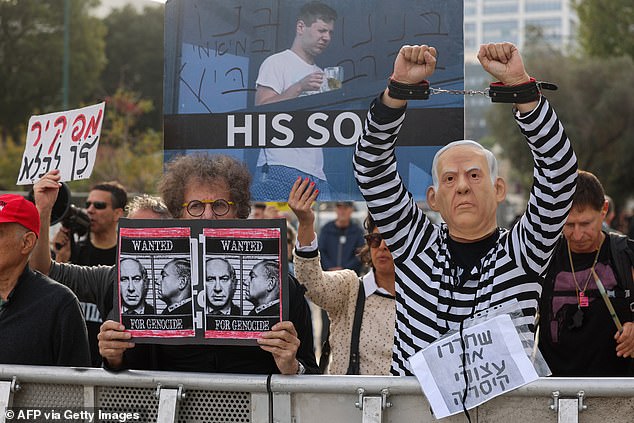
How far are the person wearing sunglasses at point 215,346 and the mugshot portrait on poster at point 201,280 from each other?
0.07m

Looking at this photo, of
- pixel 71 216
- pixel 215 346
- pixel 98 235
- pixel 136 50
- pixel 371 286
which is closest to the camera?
pixel 215 346

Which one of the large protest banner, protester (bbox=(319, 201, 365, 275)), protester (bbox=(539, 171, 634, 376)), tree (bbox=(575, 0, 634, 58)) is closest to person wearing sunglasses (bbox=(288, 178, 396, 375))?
the large protest banner

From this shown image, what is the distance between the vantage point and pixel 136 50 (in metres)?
42.7

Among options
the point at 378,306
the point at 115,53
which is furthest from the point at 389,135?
the point at 115,53

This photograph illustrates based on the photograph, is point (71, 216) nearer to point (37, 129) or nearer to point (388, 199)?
point (37, 129)

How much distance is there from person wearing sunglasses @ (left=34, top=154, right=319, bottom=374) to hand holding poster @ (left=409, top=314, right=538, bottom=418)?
17.4 inches

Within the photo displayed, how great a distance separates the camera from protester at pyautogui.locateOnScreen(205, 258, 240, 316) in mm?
2918

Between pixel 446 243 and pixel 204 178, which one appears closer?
pixel 446 243

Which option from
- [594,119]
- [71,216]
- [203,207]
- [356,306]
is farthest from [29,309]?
[594,119]

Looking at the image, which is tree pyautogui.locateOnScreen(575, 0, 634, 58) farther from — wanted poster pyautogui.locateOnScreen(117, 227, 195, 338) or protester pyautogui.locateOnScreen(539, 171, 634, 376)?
wanted poster pyautogui.locateOnScreen(117, 227, 195, 338)

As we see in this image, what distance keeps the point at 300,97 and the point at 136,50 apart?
40.1 m

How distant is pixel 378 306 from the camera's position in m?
4.30

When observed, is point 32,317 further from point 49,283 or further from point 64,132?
point 64,132

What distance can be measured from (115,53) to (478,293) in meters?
41.7
